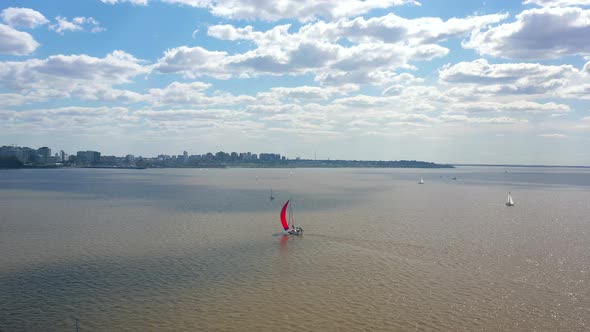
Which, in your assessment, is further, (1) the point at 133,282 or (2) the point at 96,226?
(2) the point at 96,226

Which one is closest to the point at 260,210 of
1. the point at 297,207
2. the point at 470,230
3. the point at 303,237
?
the point at 297,207

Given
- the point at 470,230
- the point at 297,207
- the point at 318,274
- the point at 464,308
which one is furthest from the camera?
the point at 297,207

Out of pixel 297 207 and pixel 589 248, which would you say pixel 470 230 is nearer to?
pixel 589 248

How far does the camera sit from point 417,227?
213 ft

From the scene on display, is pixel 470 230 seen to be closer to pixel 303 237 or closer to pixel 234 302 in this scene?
pixel 303 237

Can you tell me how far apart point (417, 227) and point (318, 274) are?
30.4m

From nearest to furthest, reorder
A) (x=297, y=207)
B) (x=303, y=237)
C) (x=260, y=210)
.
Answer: (x=303, y=237)
(x=260, y=210)
(x=297, y=207)

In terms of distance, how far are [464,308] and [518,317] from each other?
11.0ft

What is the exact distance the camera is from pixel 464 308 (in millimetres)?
30500

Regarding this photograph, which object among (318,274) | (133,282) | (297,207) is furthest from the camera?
(297,207)

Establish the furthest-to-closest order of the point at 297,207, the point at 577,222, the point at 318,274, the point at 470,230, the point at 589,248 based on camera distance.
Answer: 1. the point at 297,207
2. the point at 577,222
3. the point at 470,230
4. the point at 589,248
5. the point at 318,274

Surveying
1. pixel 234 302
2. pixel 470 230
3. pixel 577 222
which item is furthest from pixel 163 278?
pixel 577 222

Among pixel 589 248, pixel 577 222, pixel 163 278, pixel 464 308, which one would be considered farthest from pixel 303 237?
pixel 577 222

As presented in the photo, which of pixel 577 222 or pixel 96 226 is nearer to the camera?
pixel 96 226
